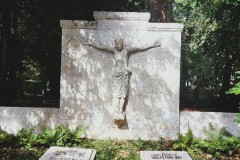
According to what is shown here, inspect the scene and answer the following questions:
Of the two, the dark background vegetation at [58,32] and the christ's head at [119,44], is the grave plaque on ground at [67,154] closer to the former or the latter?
the christ's head at [119,44]

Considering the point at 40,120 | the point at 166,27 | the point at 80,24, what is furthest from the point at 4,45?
the point at 166,27

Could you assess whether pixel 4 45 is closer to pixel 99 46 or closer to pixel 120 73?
pixel 99 46

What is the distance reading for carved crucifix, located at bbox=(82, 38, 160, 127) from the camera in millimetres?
10789

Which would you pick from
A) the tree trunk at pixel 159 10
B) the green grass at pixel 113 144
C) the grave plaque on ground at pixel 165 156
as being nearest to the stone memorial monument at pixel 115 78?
the green grass at pixel 113 144

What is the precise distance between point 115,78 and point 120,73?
263 millimetres

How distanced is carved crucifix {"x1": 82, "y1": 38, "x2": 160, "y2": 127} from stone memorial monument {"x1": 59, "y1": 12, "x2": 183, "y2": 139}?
0.12 feet

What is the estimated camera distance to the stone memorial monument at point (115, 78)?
1096 cm

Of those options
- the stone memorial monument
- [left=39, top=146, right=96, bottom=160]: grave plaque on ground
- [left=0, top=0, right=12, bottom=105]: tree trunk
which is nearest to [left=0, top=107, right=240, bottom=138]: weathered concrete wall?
the stone memorial monument

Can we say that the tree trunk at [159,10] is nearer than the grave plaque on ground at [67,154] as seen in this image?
No

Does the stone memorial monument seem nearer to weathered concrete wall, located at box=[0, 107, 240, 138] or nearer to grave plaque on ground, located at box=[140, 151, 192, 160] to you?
weathered concrete wall, located at box=[0, 107, 240, 138]

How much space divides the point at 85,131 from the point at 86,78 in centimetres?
187

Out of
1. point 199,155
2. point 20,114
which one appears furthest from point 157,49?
point 20,114

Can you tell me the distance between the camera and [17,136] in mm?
10344

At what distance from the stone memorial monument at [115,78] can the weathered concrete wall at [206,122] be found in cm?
34
